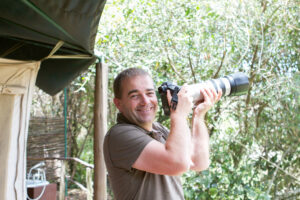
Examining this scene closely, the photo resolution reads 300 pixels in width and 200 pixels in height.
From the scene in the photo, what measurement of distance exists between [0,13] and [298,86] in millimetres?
2992

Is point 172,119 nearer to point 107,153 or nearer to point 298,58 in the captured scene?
point 107,153

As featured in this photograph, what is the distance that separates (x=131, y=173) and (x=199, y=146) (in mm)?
388

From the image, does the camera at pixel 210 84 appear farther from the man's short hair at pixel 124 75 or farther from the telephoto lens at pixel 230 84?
the man's short hair at pixel 124 75

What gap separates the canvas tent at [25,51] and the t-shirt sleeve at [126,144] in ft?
1.93

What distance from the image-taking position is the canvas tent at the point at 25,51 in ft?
4.41

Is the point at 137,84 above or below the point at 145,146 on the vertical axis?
above

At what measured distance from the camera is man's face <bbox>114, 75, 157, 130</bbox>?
1180 millimetres

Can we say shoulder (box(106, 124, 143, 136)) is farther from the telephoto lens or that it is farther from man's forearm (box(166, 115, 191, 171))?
the telephoto lens

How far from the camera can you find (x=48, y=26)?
1501mm

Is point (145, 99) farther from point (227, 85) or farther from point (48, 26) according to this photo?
point (48, 26)

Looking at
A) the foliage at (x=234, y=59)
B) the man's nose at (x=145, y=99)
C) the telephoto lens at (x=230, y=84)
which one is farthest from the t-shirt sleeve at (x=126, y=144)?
the foliage at (x=234, y=59)

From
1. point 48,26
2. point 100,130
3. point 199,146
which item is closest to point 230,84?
point 199,146

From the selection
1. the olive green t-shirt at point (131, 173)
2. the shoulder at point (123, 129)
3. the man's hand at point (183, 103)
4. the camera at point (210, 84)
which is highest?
the camera at point (210, 84)

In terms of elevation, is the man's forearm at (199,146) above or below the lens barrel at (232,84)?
below
